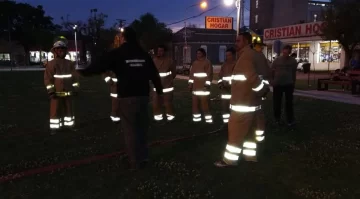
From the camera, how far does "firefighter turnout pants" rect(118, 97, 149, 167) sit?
195 inches

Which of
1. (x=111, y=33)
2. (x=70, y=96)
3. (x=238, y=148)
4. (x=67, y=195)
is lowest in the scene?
(x=67, y=195)

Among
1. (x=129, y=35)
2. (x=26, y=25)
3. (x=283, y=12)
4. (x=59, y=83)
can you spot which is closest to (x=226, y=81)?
(x=129, y=35)

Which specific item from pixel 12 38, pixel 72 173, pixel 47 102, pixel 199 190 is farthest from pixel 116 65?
pixel 12 38

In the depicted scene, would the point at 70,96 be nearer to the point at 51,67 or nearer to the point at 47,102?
the point at 51,67

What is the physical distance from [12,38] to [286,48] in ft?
236

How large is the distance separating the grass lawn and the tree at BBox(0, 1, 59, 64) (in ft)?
205

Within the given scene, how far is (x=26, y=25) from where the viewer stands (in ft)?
225

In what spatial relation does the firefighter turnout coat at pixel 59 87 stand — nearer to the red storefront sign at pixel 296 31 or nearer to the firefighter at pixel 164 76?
the firefighter at pixel 164 76

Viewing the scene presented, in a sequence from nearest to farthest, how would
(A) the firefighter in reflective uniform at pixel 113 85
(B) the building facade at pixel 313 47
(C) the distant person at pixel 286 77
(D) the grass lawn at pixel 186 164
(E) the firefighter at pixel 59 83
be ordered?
(D) the grass lawn at pixel 186 164 < (E) the firefighter at pixel 59 83 < (C) the distant person at pixel 286 77 < (A) the firefighter in reflective uniform at pixel 113 85 < (B) the building facade at pixel 313 47

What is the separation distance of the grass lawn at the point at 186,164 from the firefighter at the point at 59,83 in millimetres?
446

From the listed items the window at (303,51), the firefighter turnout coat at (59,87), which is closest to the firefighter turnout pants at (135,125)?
the firefighter turnout coat at (59,87)

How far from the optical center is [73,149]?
Result: 6.34 m

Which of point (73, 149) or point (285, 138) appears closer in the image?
point (73, 149)

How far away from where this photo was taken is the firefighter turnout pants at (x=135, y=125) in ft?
16.2
